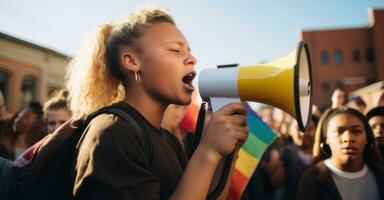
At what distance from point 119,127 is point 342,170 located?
2.22 meters

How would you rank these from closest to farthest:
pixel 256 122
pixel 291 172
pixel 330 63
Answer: pixel 291 172 < pixel 256 122 < pixel 330 63

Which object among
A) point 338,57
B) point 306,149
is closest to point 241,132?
point 306,149

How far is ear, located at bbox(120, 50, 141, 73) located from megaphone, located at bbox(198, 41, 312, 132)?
12.0 inches

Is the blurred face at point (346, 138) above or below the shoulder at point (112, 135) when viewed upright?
below

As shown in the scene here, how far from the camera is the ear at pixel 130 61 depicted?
5.01 ft

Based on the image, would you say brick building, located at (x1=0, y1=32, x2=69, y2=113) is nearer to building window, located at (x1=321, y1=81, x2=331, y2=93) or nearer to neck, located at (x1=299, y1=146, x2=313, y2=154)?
neck, located at (x1=299, y1=146, x2=313, y2=154)

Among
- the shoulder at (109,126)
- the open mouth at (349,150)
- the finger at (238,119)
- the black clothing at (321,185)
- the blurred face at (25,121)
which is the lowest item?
the black clothing at (321,185)

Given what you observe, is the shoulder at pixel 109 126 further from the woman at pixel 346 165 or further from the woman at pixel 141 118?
the woman at pixel 346 165

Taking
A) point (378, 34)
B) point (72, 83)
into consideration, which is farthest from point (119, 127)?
point (378, 34)

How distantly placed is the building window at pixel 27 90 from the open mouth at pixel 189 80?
51.0 ft

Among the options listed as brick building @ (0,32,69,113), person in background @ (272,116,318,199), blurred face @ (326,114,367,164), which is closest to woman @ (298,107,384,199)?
blurred face @ (326,114,367,164)

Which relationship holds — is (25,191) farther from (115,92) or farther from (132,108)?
(115,92)

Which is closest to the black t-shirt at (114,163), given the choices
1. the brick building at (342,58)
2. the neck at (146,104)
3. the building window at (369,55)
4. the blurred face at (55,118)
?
the neck at (146,104)

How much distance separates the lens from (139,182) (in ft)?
3.51
